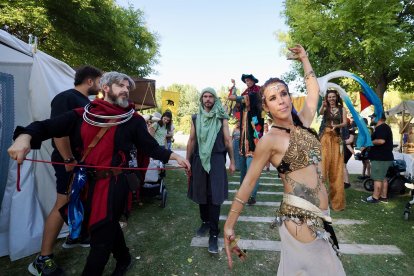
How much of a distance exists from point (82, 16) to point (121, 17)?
2673mm

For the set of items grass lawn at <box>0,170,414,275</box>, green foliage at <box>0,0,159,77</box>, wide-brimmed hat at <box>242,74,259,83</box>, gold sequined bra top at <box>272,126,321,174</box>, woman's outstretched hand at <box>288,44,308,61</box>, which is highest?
green foliage at <box>0,0,159,77</box>

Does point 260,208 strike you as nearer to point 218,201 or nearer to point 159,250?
point 218,201

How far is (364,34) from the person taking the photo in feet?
30.7

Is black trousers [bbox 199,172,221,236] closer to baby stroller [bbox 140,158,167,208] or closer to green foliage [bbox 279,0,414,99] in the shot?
baby stroller [bbox 140,158,167,208]

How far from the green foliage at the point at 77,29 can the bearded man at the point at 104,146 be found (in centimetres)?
779

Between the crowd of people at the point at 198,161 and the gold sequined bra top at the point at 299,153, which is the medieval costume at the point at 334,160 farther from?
the gold sequined bra top at the point at 299,153

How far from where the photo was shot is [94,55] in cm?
1150

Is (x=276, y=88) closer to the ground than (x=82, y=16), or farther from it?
closer to the ground

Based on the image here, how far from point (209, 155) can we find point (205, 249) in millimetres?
1241

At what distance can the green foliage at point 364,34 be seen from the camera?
29.5 ft

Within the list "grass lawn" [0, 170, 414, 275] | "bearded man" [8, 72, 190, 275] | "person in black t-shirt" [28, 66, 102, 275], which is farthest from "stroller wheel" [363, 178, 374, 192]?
"person in black t-shirt" [28, 66, 102, 275]

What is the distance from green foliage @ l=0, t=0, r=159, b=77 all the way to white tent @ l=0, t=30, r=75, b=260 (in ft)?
19.6

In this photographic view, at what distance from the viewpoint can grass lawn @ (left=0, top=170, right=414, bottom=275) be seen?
121 inches

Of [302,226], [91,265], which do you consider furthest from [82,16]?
[302,226]
